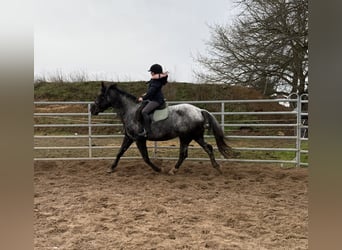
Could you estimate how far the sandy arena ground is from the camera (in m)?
2.29

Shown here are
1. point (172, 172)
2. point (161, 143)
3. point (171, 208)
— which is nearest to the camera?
point (171, 208)

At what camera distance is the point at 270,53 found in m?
8.19

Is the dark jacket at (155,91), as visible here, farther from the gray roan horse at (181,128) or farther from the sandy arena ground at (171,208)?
the sandy arena ground at (171,208)

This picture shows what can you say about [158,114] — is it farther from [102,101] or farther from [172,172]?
[102,101]

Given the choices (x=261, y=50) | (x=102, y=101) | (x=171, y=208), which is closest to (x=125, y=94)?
(x=102, y=101)

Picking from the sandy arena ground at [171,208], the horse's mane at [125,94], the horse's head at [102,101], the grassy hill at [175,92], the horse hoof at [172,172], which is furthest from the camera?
the grassy hill at [175,92]

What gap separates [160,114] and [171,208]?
1.79m

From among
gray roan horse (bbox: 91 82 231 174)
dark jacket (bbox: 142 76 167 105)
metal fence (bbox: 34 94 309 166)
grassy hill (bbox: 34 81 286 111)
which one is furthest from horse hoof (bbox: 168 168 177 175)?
grassy hill (bbox: 34 81 286 111)

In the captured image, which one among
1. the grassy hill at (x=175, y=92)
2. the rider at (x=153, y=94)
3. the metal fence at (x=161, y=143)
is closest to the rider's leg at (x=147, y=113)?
the rider at (x=153, y=94)

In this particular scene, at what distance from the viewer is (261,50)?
8.20 metres

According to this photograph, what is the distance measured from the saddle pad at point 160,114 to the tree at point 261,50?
3548mm

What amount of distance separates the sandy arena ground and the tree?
368 cm

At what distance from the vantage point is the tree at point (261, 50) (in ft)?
24.2
